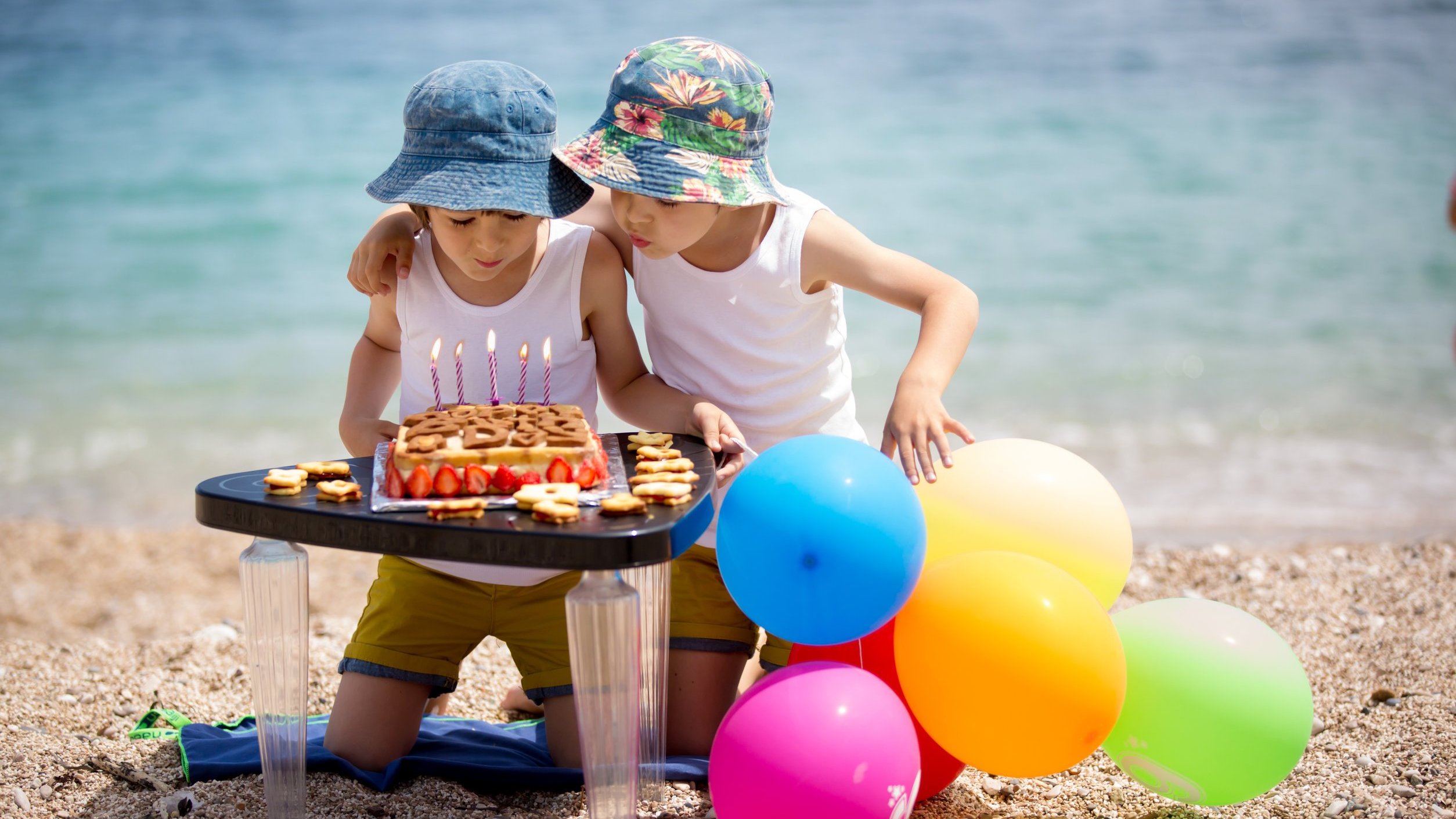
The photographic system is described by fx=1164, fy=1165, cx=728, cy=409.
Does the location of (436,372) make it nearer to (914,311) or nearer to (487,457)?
(487,457)

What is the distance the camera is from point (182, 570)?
5.04 metres

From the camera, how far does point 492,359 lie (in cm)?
282

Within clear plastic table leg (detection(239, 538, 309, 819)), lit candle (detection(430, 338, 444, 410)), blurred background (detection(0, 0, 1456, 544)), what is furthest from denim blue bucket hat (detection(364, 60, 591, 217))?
blurred background (detection(0, 0, 1456, 544))

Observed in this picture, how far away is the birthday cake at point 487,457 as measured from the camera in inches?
84.7

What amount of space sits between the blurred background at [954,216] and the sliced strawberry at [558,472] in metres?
3.82

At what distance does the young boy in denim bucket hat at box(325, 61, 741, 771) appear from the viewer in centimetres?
286

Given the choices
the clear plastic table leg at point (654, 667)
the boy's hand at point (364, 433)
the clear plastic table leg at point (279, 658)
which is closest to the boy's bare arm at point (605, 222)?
the boy's hand at point (364, 433)

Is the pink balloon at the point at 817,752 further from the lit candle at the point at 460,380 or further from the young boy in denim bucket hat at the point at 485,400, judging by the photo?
the lit candle at the point at 460,380

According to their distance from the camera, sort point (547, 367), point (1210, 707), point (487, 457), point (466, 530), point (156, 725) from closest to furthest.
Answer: point (466, 530) < point (487, 457) < point (1210, 707) < point (547, 367) < point (156, 725)

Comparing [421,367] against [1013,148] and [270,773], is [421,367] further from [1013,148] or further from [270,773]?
[1013,148]

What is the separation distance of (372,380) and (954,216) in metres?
7.78

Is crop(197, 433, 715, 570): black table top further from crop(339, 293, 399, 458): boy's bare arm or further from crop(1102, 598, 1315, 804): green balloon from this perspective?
crop(1102, 598, 1315, 804): green balloon

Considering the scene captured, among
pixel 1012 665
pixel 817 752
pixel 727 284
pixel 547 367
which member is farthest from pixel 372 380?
pixel 1012 665

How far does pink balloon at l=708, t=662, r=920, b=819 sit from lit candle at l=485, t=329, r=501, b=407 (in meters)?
0.99
